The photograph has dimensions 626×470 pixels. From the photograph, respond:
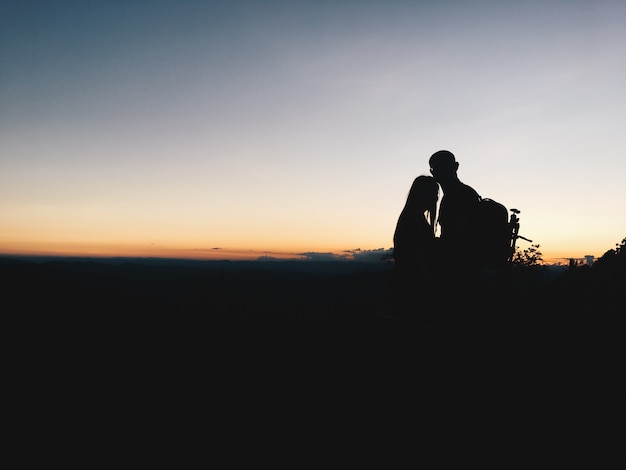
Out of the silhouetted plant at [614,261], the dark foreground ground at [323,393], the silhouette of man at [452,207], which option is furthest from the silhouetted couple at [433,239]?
the silhouetted plant at [614,261]

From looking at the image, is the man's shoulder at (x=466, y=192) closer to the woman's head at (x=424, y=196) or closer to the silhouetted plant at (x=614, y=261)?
the woman's head at (x=424, y=196)

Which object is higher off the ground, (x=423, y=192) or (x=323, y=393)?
(x=423, y=192)

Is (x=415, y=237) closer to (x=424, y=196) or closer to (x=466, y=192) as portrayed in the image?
(x=424, y=196)

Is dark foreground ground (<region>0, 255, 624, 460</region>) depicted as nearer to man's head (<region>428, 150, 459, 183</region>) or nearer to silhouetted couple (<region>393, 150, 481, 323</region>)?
silhouetted couple (<region>393, 150, 481, 323</region>)

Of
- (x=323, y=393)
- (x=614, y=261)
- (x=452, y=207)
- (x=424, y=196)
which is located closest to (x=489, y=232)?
(x=452, y=207)

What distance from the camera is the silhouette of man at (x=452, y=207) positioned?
10.3 feet

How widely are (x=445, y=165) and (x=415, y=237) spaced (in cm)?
73

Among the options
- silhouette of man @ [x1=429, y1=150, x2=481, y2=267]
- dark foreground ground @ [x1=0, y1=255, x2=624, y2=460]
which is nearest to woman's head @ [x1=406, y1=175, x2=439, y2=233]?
silhouette of man @ [x1=429, y1=150, x2=481, y2=267]

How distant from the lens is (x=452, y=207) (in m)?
3.30

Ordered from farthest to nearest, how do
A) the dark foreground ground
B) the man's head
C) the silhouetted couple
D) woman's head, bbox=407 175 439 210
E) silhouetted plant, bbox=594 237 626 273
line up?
silhouetted plant, bbox=594 237 626 273, the man's head, woman's head, bbox=407 175 439 210, the silhouetted couple, the dark foreground ground

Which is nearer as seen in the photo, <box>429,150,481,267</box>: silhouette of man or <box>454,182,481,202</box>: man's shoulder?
<box>429,150,481,267</box>: silhouette of man

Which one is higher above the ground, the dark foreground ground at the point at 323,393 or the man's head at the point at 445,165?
the man's head at the point at 445,165

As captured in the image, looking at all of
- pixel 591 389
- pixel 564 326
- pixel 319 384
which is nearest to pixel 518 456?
pixel 591 389

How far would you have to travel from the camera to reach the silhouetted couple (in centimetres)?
311
